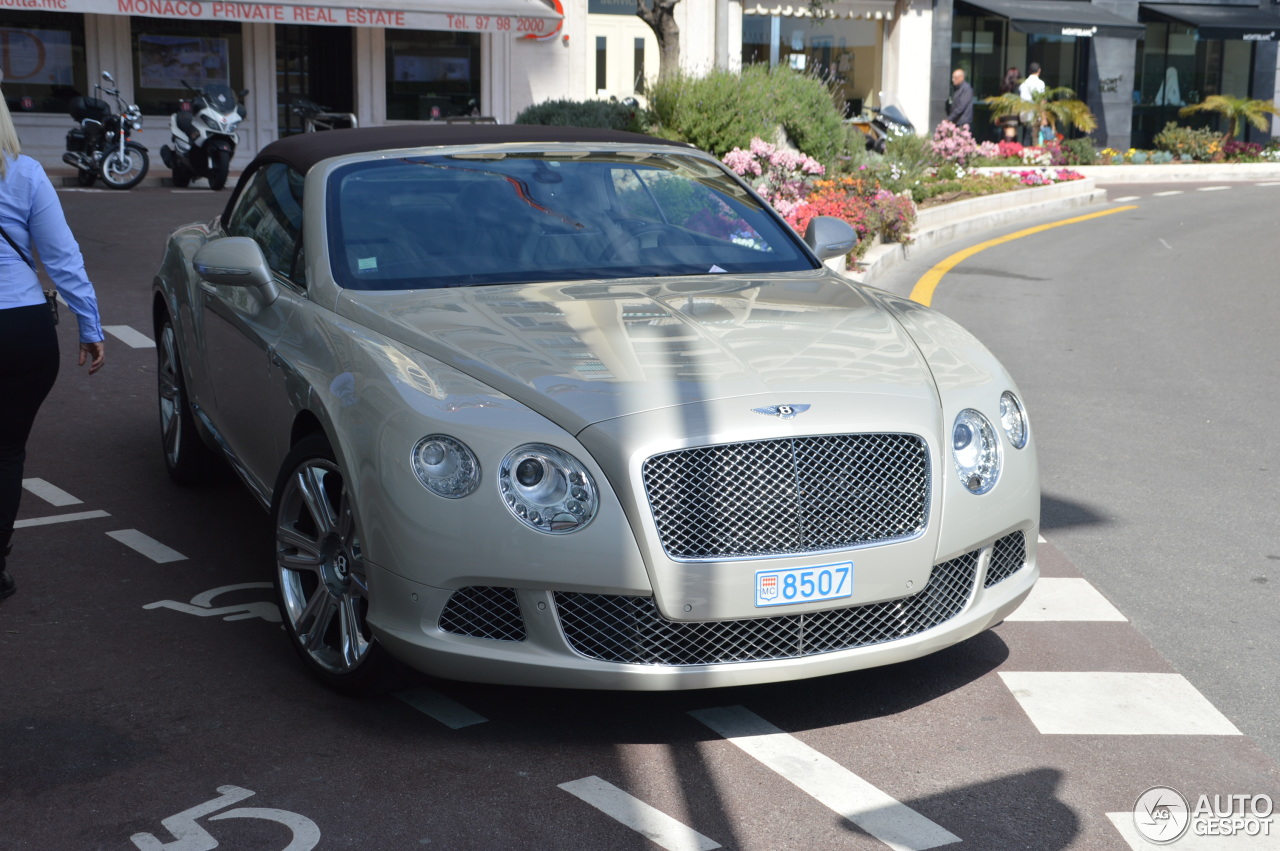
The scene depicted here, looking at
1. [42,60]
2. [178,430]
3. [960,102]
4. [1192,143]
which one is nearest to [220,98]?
[42,60]

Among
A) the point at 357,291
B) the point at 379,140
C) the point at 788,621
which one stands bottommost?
the point at 788,621

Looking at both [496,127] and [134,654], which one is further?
[496,127]

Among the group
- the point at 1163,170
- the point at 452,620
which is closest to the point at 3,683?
the point at 452,620

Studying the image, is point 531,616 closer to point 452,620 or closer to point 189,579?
point 452,620

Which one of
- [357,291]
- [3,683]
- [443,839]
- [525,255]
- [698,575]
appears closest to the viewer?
[443,839]

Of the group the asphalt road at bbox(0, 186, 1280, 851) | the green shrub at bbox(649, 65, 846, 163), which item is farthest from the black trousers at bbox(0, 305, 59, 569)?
the green shrub at bbox(649, 65, 846, 163)

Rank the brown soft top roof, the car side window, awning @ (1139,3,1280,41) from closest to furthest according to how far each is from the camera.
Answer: the car side window < the brown soft top roof < awning @ (1139,3,1280,41)

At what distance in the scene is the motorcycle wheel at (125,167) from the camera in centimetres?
1892

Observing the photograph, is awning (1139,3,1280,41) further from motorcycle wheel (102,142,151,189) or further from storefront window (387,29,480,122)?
motorcycle wheel (102,142,151,189)

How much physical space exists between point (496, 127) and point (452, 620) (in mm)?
2794

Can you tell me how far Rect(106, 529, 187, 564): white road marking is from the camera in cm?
531

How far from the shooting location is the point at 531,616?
3602mm

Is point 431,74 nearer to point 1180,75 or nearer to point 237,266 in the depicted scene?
point 1180,75

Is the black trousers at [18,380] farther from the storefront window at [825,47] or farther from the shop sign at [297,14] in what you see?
the storefront window at [825,47]
